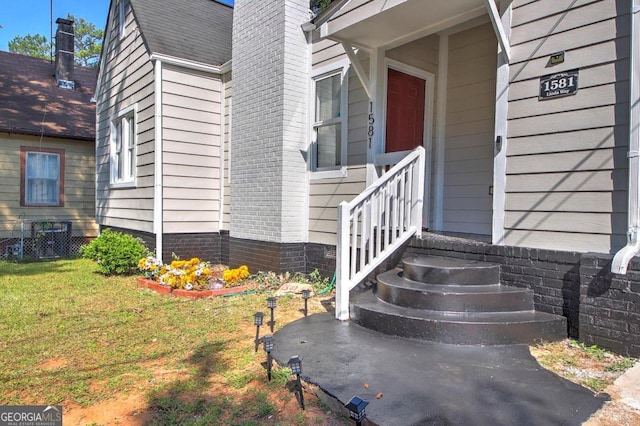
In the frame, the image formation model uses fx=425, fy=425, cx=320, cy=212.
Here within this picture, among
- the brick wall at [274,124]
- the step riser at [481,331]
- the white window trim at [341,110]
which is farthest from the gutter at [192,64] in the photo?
the step riser at [481,331]

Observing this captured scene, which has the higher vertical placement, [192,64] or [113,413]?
[192,64]

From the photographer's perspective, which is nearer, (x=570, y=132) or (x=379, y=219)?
(x=570, y=132)

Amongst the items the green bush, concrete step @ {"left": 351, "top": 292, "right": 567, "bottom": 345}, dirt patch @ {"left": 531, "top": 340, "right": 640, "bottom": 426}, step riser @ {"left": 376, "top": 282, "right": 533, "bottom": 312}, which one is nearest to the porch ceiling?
step riser @ {"left": 376, "top": 282, "right": 533, "bottom": 312}

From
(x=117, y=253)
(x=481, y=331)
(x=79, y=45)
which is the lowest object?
(x=481, y=331)

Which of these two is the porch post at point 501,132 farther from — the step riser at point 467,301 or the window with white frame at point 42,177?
the window with white frame at point 42,177

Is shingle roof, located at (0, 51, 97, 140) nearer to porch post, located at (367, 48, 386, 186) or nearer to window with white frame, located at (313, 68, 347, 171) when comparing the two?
window with white frame, located at (313, 68, 347, 171)

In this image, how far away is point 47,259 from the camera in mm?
10055

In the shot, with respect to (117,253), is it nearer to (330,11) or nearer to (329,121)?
(329,121)

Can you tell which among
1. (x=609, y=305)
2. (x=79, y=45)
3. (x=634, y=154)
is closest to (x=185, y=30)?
(x=634, y=154)

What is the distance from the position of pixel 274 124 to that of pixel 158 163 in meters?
2.47

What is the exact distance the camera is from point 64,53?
1300 cm

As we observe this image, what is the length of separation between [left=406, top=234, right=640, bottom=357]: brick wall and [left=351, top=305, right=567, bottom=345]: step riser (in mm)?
204

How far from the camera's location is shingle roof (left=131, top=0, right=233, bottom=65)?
8180 mm

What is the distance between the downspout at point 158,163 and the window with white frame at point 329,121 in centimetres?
300
